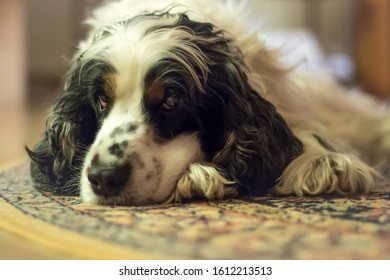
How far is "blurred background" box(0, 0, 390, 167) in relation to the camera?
4.24 m

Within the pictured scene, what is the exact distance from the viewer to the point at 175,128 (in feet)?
6.22

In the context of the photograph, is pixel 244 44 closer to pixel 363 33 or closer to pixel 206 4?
pixel 206 4

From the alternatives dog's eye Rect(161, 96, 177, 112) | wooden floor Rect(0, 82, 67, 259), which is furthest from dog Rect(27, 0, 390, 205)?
wooden floor Rect(0, 82, 67, 259)

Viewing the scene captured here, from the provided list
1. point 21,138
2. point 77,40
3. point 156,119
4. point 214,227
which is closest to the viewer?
point 214,227

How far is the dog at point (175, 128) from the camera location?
1823 mm

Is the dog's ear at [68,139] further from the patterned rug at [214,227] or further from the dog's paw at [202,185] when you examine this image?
the dog's paw at [202,185]

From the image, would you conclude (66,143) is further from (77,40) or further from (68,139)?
(77,40)

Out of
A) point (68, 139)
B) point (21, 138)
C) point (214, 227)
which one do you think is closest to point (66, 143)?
point (68, 139)

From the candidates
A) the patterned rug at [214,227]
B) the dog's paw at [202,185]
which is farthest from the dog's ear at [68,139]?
the dog's paw at [202,185]

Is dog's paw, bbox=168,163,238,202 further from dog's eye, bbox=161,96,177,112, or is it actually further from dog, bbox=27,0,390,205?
dog's eye, bbox=161,96,177,112

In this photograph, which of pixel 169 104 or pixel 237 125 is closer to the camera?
pixel 169 104

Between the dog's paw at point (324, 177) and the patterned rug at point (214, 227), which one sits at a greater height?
the dog's paw at point (324, 177)

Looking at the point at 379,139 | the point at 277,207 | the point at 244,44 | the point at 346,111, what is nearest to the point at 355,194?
the point at 277,207

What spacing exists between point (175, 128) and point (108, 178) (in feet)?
0.91
